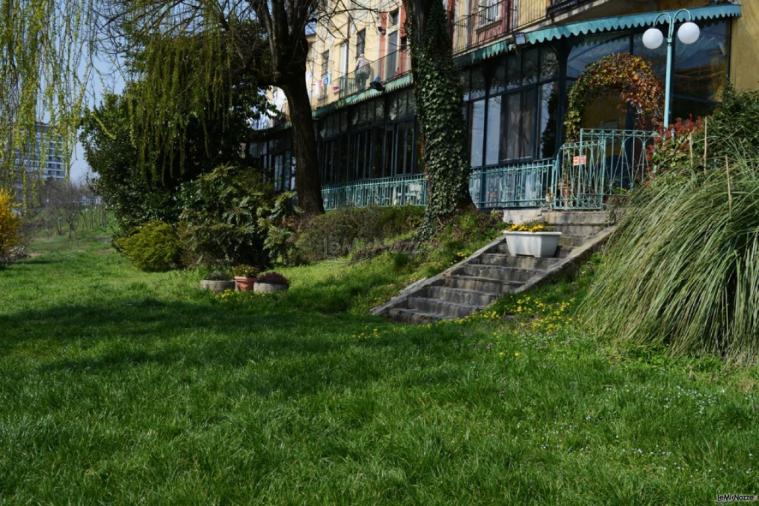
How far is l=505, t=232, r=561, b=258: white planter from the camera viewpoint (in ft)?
30.7

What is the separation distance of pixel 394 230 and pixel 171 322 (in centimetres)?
804

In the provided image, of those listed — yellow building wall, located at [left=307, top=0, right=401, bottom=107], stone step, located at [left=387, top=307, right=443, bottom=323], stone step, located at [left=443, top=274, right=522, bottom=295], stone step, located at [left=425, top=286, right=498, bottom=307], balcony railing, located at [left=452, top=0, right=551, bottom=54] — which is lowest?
stone step, located at [left=387, top=307, right=443, bottom=323]

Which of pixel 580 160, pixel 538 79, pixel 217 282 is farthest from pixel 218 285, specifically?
pixel 538 79

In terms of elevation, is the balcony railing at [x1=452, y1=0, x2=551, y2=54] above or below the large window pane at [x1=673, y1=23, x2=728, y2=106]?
above

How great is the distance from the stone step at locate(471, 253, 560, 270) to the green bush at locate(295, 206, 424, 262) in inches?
199

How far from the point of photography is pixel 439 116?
40.4 feet

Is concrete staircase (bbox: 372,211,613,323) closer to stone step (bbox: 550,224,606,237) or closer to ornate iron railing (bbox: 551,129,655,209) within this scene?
stone step (bbox: 550,224,606,237)

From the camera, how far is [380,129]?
70.6 feet

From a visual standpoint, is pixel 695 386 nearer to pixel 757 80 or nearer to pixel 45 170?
pixel 45 170

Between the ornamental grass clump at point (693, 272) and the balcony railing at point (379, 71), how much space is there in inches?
634

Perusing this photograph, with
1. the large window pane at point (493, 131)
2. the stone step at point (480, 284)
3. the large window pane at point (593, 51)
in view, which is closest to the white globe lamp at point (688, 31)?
the large window pane at point (593, 51)

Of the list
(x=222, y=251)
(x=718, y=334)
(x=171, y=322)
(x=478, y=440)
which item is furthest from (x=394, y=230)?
(x=478, y=440)

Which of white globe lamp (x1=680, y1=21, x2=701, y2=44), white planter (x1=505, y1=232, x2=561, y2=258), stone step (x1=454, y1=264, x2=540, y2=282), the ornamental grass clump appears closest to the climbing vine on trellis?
white globe lamp (x1=680, y1=21, x2=701, y2=44)

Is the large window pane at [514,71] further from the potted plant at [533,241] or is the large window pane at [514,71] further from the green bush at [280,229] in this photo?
the potted plant at [533,241]
